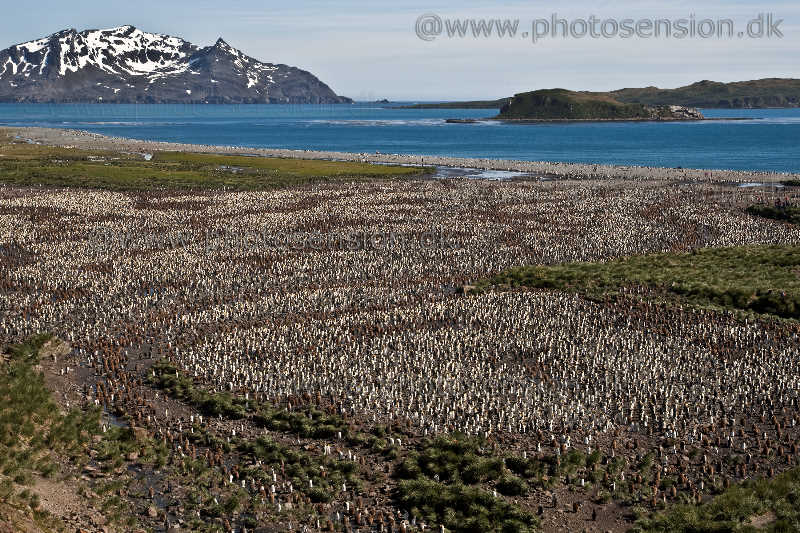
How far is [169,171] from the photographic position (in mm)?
117125

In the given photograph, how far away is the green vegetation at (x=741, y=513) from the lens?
20547mm

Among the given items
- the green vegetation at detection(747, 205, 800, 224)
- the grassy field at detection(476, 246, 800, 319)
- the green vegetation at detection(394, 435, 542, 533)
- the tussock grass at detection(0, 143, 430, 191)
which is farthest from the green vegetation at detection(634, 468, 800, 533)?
the tussock grass at detection(0, 143, 430, 191)

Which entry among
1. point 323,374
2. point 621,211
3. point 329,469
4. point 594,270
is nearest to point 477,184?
point 621,211

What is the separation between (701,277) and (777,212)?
32817 mm

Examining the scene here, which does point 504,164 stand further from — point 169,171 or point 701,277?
A: point 701,277

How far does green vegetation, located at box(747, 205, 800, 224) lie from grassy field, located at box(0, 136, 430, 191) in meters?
52.4

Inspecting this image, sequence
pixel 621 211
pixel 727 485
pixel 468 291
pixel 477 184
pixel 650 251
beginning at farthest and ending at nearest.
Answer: pixel 477 184
pixel 621 211
pixel 650 251
pixel 468 291
pixel 727 485

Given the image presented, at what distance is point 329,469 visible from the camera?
24.8 meters

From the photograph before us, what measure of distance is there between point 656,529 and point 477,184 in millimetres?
84453

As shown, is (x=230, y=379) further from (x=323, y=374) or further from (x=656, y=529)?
(x=656, y=529)

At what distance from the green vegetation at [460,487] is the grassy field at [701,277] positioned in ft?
74.4

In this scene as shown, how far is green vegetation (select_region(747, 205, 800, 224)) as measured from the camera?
73.1m

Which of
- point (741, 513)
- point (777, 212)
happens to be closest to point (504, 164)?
point (777, 212)

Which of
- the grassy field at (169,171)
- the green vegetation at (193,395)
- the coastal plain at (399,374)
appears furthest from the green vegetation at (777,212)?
the green vegetation at (193,395)
